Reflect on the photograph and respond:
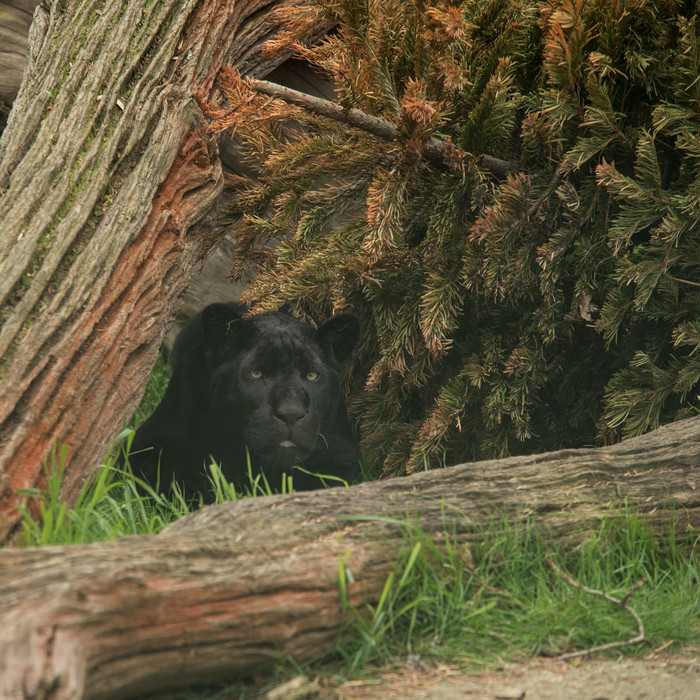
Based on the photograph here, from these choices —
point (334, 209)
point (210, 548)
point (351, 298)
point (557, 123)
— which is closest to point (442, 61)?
point (557, 123)

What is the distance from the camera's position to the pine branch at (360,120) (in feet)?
10.5

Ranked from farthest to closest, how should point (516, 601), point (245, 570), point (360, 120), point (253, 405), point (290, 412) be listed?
point (253, 405) → point (290, 412) → point (360, 120) → point (516, 601) → point (245, 570)

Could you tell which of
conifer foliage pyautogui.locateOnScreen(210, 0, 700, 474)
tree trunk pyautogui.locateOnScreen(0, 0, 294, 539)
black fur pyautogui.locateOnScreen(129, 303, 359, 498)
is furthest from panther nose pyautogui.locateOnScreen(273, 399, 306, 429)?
tree trunk pyautogui.locateOnScreen(0, 0, 294, 539)

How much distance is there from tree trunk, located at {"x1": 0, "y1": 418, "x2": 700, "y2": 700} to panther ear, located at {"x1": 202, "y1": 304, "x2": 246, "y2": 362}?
1.71 metres

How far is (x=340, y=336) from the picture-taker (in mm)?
4090

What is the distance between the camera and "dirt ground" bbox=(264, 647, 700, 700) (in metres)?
1.91

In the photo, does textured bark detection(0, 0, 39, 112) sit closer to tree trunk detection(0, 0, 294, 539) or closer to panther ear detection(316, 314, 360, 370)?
tree trunk detection(0, 0, 294, 539)

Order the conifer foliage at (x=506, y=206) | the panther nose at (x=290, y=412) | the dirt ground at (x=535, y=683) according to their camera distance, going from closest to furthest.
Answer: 1. the dirt ground at (x=535, y=683)
2. the conifer foliage at (x=506, y=206)
3. the panther nose at (x=290, y=412)

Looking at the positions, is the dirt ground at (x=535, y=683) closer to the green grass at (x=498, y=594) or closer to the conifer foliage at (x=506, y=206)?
the green grass at (x=498, y=594)

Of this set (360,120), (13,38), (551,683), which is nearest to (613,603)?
(551,683)

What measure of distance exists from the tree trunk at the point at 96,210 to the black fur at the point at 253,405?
714mm

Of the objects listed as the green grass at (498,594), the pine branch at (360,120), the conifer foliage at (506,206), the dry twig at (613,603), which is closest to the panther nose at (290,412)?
the conifer foliage at (506,206)

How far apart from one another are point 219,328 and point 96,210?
45.0 inches

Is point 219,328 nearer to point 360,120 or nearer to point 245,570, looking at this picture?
point 360,120
